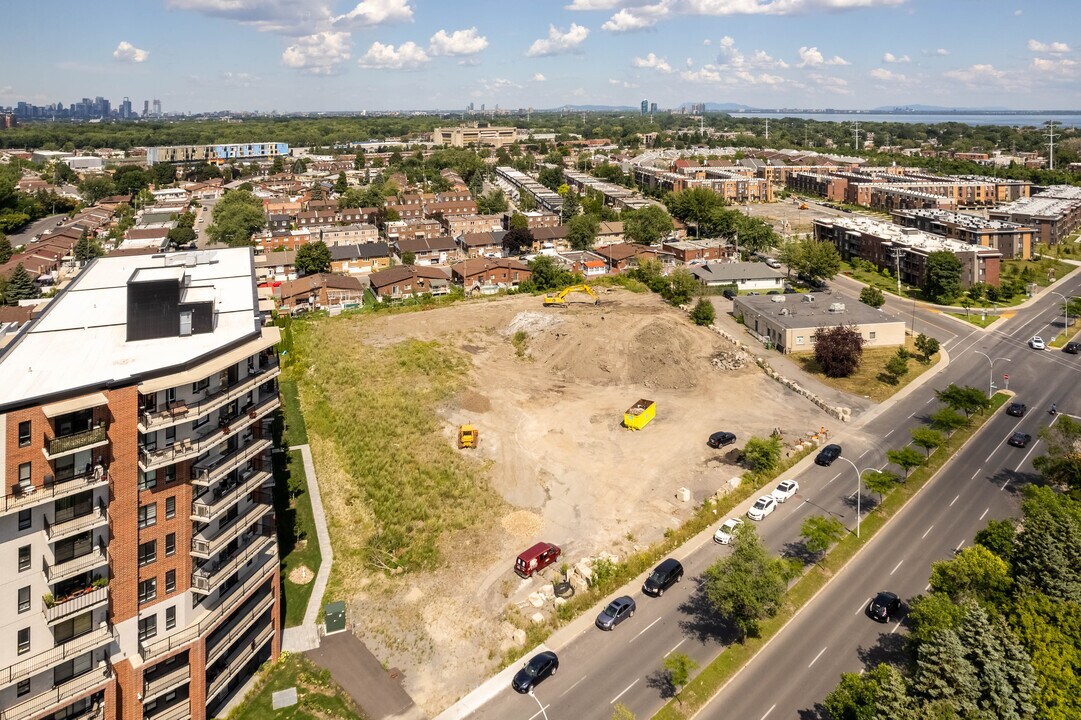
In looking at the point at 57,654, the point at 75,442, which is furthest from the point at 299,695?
the point at 75,442

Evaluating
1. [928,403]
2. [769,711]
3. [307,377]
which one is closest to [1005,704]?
[769,711]

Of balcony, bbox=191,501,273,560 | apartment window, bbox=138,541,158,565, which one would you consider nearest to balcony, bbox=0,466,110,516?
apartment window, bbox=138,541,158,565

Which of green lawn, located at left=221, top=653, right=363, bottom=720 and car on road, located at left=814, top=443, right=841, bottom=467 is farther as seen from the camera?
car on road, located at left=814, top=443, right=841, bottom=467

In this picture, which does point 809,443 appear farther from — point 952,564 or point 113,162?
point 113,162

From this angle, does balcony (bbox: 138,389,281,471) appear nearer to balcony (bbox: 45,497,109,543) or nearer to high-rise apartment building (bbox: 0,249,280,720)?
high-rise apartment building (bbox: 0,249,280,720)

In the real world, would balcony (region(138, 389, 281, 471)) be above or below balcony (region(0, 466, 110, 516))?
above

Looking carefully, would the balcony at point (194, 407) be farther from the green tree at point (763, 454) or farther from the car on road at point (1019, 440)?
the car on road at point (1019, 440)

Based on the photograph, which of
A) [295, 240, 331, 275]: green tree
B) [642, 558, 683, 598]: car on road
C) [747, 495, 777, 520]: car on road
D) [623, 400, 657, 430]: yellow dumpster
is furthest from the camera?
[295, 240, 331, 275]: green tree
